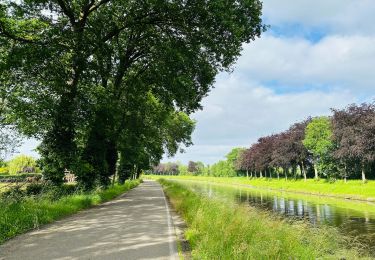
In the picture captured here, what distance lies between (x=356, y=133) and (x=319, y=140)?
1767cm

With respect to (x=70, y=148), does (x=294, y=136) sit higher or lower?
higher

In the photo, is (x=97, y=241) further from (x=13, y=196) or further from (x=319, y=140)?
(x=319, y=140)

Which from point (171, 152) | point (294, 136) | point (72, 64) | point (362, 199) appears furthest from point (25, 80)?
point (294, 136)

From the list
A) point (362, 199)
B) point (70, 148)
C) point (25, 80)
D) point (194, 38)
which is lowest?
point (362, 199)

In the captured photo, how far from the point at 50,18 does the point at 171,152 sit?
43.2m

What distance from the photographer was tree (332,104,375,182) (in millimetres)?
45625

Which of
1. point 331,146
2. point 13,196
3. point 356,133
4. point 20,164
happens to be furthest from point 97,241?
point 20,164

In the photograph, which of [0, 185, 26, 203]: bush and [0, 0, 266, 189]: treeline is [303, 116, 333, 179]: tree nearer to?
[0, 0, 266, 189]: treeline

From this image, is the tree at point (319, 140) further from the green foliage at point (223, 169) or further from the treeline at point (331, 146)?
the green foliage at point (223, 169)

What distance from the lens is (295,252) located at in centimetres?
895

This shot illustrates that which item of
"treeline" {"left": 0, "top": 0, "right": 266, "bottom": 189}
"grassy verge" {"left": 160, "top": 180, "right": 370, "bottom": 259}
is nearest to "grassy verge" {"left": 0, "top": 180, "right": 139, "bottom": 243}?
"treeline" {"left": 0, "top": 0, "right": 266, "bottom": 189}

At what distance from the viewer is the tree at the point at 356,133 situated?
150 ft

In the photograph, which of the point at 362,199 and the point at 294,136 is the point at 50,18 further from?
the point at 294,136

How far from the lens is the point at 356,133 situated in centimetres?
4912
